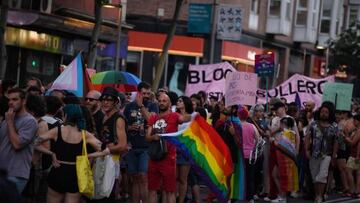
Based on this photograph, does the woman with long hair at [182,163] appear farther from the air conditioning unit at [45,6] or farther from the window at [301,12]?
the window at [301,12]

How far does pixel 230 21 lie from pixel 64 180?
22648mm

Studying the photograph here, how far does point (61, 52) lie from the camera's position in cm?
2630

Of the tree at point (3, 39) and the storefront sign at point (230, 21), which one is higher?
the storefront sign at point (230, 21)

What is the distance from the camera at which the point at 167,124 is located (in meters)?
11.0

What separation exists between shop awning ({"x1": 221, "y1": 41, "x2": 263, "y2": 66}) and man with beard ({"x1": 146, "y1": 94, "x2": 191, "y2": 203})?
979 inches

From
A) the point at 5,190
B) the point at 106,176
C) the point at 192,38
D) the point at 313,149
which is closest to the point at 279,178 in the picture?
the point at 313,149

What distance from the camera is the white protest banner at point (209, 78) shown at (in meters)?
19.5

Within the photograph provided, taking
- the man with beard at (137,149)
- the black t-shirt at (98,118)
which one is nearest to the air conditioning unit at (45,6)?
the man with beard at (137,149)

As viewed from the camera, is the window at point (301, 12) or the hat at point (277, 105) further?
the window at point (301, 12)

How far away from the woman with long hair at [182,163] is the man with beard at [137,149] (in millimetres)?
455

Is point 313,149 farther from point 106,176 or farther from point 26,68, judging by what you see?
point 26,68

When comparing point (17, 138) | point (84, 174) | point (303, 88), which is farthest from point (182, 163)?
Answer: point (303, 88)

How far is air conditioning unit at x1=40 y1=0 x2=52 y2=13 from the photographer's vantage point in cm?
2444

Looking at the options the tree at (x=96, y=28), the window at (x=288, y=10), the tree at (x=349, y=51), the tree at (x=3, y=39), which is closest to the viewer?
the tree at (x=3, y=39)
